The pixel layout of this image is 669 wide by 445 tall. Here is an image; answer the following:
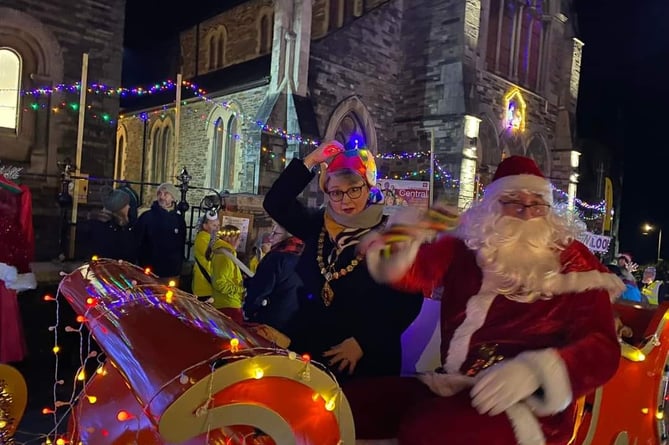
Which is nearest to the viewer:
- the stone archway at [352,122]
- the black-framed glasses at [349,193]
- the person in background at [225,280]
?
the black-framed glasses at [349,193]

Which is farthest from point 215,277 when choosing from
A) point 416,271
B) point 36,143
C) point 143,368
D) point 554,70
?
point 554,70

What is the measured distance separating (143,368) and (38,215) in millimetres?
9776

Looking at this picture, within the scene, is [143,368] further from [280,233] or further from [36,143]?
[36,143]

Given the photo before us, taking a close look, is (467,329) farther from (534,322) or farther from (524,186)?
(524,186)

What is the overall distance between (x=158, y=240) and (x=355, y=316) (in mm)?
3887

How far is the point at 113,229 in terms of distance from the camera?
5.21 m

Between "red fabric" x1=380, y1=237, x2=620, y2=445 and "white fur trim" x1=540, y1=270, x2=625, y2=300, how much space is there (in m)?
0.02

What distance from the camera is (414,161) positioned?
56.4 ft

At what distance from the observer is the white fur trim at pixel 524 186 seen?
7.51 ft

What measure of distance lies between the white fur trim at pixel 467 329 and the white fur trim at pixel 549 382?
28 centimetres

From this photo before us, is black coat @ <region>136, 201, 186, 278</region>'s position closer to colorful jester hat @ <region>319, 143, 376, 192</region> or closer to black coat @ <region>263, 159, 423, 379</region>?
black coat @ <region>263, 159, 423, 379</region>

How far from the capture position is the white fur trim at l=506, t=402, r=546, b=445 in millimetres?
1739

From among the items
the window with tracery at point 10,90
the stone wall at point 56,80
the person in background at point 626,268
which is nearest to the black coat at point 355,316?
the person in background at point 626,268

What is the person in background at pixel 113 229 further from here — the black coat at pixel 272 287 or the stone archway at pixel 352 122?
the stone archway at pixel 352 122
